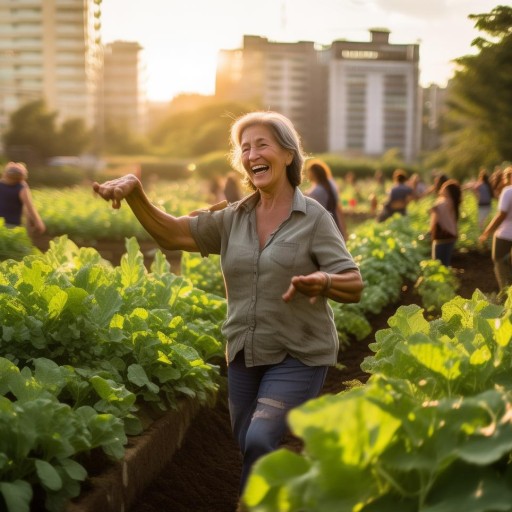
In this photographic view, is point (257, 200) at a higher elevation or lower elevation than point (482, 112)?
lower

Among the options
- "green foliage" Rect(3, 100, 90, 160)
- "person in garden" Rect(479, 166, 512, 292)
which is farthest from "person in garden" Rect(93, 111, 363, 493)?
"green foliage" Rect(3, 100, 90, 160)

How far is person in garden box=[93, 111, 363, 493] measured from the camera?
3.76 metres

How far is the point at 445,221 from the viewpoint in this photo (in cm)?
1165

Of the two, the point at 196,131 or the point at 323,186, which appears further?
the point at 196,131

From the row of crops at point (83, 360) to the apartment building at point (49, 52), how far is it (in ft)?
412

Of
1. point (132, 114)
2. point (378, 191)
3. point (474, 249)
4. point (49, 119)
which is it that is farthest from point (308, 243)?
point (132, 114)

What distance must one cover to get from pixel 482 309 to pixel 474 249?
12.1m

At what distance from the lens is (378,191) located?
3675 centimetres

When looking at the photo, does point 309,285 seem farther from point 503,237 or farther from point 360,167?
point 360,167

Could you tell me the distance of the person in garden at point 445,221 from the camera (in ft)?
38.2

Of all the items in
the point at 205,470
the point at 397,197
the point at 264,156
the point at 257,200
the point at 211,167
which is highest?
the point at 264,156

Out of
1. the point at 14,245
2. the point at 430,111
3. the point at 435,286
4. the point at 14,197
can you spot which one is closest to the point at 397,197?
the point at 435,286

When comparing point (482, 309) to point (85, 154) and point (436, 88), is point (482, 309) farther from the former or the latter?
point (436, 88)

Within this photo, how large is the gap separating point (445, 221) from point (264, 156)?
8039mm
